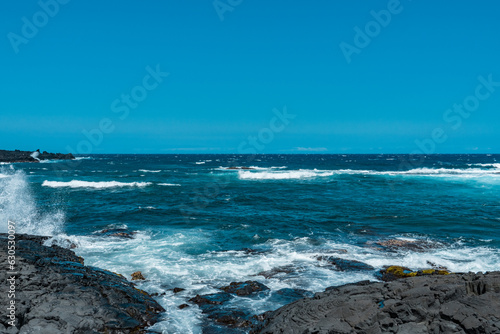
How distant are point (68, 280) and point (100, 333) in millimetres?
2139

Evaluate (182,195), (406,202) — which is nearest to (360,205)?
(406,202)

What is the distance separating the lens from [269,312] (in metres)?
8.23

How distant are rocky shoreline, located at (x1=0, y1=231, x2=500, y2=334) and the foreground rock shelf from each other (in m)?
0.02

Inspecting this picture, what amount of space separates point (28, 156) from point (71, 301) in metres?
115

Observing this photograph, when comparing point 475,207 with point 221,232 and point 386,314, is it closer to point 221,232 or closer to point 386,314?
point 221,232

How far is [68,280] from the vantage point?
8.41m

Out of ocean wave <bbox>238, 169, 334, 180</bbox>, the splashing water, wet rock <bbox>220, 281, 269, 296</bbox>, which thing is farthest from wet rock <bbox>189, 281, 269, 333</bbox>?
ocean wave <bbox>238, 169, 334, 180</bbox>

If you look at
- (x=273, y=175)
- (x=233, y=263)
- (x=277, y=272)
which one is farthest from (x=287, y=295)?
(x=273, y=175)

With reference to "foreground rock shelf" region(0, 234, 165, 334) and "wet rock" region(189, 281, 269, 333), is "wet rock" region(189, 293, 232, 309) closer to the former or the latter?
"wet rock" region(189, 281, 269, 333)

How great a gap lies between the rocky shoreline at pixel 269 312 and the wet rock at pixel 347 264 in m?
2.88

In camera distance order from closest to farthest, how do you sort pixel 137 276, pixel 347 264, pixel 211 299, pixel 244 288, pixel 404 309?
pixel 404 309 → pixel 211 299 → pixel 244 288 → pixel 137 276 → pixel 347 264

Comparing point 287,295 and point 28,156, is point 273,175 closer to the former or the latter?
point 287,295

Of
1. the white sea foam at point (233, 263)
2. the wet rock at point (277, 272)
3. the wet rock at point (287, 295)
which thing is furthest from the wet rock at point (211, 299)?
the wet rock at point (277, 272)

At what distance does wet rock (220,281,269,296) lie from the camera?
32.0 feet
